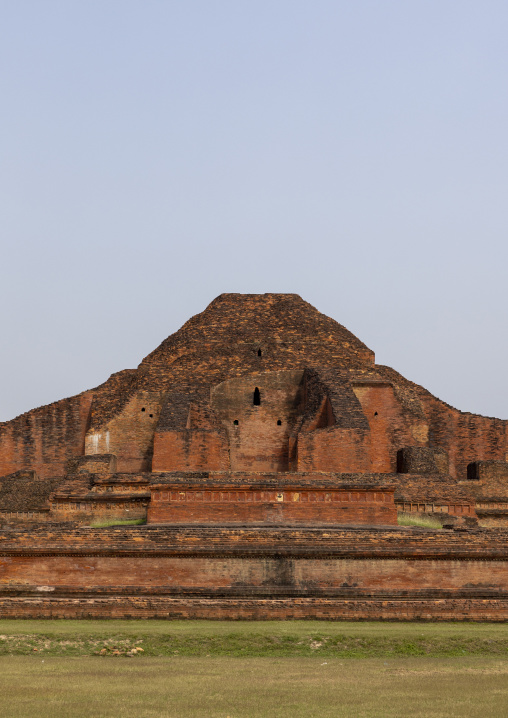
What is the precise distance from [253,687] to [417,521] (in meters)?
9.08

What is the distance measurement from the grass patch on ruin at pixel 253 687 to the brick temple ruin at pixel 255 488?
88.7 inches

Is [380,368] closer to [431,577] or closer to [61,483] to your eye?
[61,483]

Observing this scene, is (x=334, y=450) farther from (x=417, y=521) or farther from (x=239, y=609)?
(x=239, y=609)

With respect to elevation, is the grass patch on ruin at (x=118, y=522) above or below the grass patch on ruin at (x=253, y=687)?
above

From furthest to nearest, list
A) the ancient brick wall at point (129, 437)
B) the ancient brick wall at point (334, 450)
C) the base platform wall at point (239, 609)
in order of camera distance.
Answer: the ancient brick wall at point (129, 437), the ancient brick wall at point (334, 450), the base platform wall at point (239, 609)

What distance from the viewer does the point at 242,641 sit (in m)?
8.85

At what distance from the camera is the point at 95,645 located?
340 inches

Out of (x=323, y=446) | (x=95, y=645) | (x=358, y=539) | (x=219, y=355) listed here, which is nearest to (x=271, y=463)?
(x=323, y=446)

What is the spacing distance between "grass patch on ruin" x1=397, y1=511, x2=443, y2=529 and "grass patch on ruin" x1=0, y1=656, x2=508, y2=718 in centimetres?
670

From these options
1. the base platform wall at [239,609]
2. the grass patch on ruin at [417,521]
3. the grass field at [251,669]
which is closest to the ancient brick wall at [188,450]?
the grass patch on ruin at [417,521]

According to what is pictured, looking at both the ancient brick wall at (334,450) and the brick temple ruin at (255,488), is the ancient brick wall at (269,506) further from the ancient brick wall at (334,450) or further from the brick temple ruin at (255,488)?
the ancient brick wall at (334,450)

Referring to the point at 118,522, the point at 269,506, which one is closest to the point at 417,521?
the point at 269,506

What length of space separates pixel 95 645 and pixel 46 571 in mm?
3067

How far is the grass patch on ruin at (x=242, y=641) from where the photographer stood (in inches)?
336
